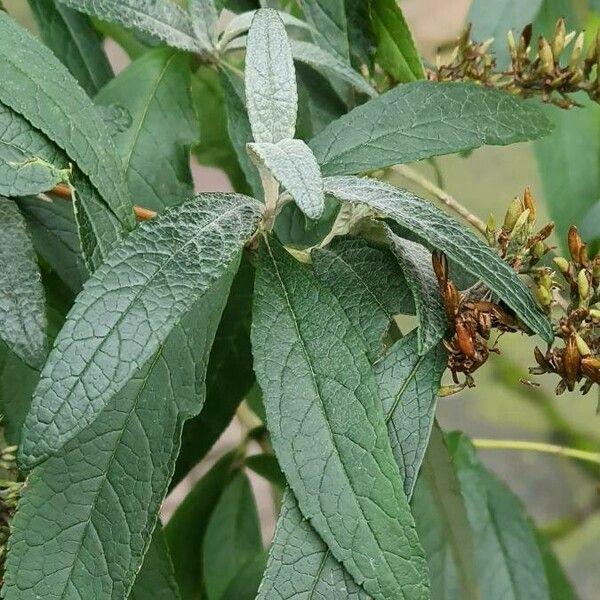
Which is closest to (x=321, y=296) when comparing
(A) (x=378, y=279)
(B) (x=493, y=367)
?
(A) (x=378, y=279)

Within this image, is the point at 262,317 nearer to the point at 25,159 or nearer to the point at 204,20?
the point at 25,159

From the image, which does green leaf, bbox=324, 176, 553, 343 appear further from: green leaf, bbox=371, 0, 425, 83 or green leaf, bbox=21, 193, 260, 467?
green leaf, bbox=371, 0, 425, 83

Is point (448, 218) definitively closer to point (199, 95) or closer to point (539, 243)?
point (539, 243)

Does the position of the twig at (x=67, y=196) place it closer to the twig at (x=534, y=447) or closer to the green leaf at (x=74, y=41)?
the green leaf at (x=74, y=41)

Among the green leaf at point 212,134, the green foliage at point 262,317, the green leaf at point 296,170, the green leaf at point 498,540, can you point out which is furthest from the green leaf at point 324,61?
the green leaf at point 498,540

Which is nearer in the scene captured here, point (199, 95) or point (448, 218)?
point (448, 218)
